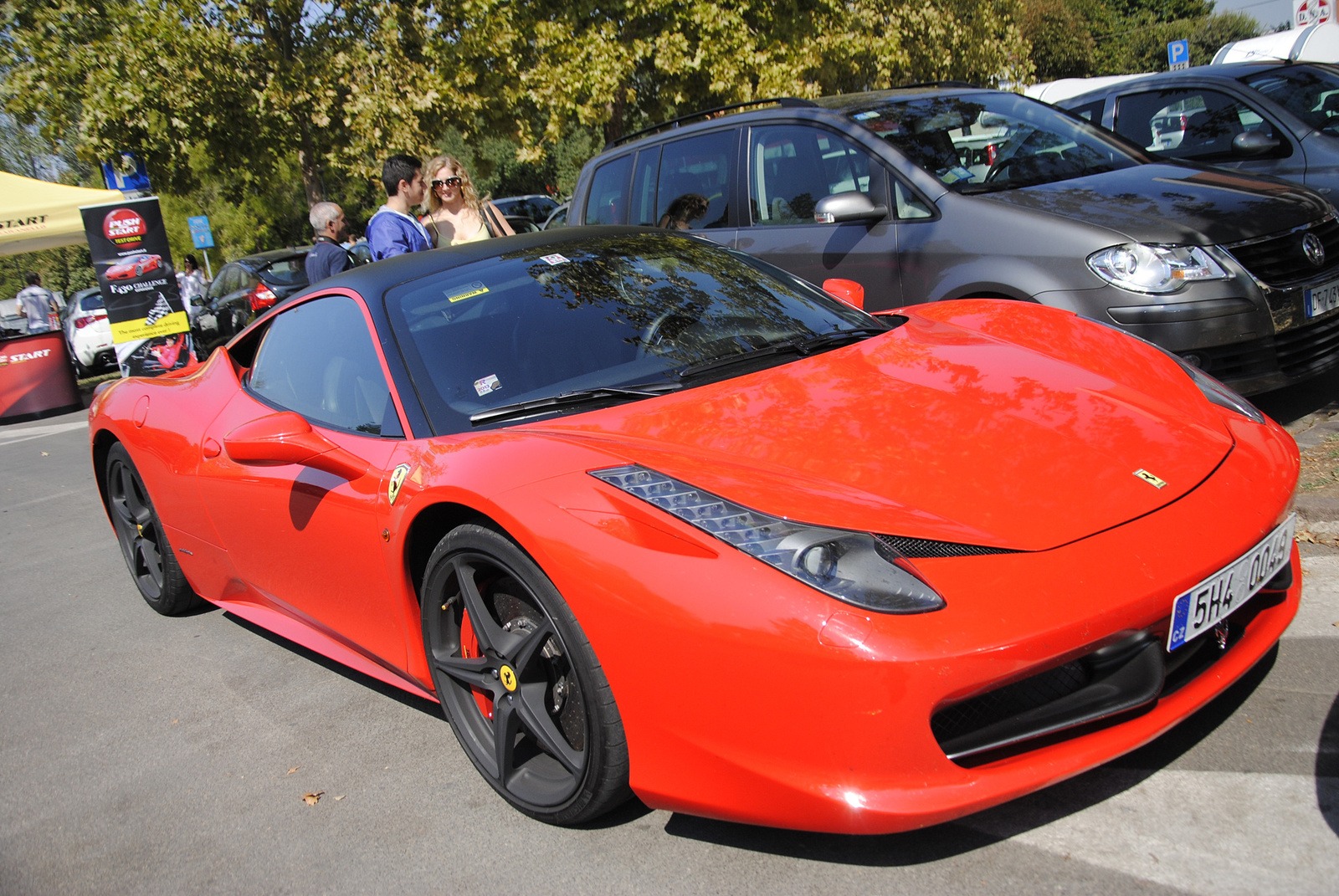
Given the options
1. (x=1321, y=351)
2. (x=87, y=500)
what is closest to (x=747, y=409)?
(x=1321, y=351)

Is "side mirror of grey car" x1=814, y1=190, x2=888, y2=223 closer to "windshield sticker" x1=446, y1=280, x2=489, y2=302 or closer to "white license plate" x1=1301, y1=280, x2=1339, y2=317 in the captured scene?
"white license plate" x1=1301, y1=280, x2=1339, y2=317

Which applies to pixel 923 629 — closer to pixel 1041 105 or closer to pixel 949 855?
pixel 949 855

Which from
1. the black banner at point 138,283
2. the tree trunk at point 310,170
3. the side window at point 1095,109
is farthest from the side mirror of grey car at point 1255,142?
the tree trunk at point 310,170

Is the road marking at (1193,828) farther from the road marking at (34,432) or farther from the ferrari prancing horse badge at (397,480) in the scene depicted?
the road marking at (34,432)

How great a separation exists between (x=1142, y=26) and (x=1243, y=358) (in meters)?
56.5

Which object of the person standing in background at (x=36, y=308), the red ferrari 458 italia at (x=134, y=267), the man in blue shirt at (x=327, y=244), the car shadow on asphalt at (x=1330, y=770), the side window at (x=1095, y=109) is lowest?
the person standing in background at (x=36, y=308)

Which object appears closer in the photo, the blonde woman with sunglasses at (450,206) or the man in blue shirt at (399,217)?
the man in blue shirt at (399,217)

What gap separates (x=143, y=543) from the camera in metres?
4.61

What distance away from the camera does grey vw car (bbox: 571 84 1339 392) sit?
424 centimetres

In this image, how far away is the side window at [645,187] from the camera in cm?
620

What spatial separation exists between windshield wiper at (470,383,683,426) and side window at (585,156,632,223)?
3721mm

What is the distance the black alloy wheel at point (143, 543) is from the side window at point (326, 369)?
1.04 meters

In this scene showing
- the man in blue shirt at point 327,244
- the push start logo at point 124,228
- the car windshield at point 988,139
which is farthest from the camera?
the push start logo at point 124,228

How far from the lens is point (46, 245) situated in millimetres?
13859
